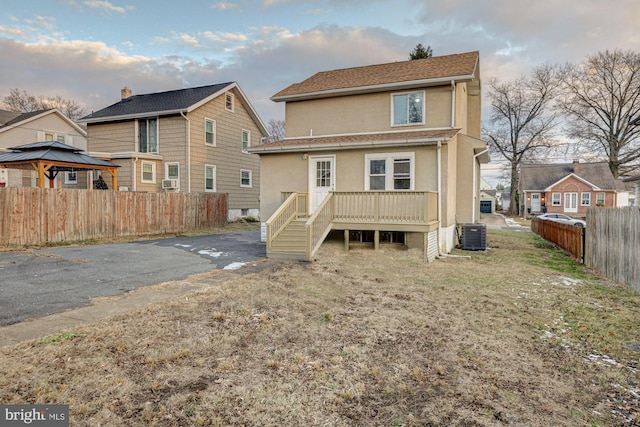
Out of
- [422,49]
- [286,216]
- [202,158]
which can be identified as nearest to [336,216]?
[286,216]

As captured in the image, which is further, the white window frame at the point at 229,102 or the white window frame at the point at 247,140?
the white window frame at the point at 247,140

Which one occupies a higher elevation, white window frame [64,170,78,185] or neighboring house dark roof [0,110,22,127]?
neighboring house dark roof [0,110,22,127]

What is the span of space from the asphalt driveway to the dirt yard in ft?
5.34

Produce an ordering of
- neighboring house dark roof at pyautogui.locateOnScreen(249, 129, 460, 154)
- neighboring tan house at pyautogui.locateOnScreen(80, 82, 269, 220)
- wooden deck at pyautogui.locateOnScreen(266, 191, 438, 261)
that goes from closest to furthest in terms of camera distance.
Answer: wooden deck at pyautogui.locateOnScreen(266, 191, 438, 261) < neighboring house dark roof at pyautogui.locateOnScreen(249, 129, 460, 154) < neighboring tan house at pyautogui.locateOnScreen(80, 82, 269, 220)

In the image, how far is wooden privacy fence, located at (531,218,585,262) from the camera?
11434 mm

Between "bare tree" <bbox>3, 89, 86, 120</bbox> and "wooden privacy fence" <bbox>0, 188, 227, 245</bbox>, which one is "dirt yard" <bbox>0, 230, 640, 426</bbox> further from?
"bare tree" <bbox>3, 89, 86, 120</bbox>

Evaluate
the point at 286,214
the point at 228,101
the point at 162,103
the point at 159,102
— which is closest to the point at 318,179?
the point at 286,214

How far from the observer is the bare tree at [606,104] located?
34969 mm

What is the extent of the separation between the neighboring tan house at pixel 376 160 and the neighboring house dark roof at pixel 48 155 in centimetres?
796

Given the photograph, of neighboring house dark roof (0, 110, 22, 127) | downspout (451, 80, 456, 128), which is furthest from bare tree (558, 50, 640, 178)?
neighboring house dark roof (0, 110, 22, 127)

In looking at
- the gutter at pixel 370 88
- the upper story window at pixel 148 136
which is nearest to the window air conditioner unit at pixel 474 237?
the gutter at pixel 370 88

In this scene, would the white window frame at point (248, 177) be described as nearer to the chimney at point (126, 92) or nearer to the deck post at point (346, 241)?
the chimney at point (126, 92)

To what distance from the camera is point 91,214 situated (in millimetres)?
13312

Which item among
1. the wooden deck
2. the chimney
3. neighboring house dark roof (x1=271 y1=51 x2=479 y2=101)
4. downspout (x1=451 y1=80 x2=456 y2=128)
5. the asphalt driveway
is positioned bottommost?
the asphalt driveway
